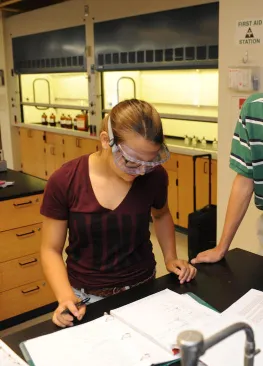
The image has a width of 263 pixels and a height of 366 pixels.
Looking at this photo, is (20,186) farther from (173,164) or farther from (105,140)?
(173,164)

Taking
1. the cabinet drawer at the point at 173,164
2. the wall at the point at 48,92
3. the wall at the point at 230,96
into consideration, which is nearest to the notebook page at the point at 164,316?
the wall at the point at 230,96

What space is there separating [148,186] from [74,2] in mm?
4255

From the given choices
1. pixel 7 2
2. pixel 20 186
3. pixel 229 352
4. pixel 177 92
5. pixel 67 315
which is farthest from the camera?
pixel 7 2

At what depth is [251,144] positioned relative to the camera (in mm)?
1604

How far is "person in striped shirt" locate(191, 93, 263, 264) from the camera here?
1.59m

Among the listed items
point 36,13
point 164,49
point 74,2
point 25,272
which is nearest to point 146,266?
point 25,272

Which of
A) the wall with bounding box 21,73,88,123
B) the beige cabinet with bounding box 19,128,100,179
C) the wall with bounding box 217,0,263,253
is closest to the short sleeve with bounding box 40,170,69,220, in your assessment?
the wall with bounding box 217,0,263,253

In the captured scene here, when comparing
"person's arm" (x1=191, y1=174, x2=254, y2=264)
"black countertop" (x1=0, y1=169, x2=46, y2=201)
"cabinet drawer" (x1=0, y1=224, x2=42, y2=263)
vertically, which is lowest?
"cabinet drawer" (x1=0, y1=224, x2=42, y2=263)

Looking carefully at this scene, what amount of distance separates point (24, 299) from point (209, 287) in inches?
67.1

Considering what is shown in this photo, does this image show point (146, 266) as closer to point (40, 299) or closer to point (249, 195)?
point (249, 195)

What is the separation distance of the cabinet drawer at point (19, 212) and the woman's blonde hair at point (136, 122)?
5.00 feet

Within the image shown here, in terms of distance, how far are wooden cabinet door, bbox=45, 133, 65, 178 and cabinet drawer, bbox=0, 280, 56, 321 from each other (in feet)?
9.60

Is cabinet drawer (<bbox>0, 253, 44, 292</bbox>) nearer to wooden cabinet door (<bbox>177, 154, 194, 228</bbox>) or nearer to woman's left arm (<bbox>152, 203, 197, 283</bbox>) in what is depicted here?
woman's left arm (<bbox>152, 203, 197, 283</bbox>)

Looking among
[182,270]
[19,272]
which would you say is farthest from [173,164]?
[182,270]
